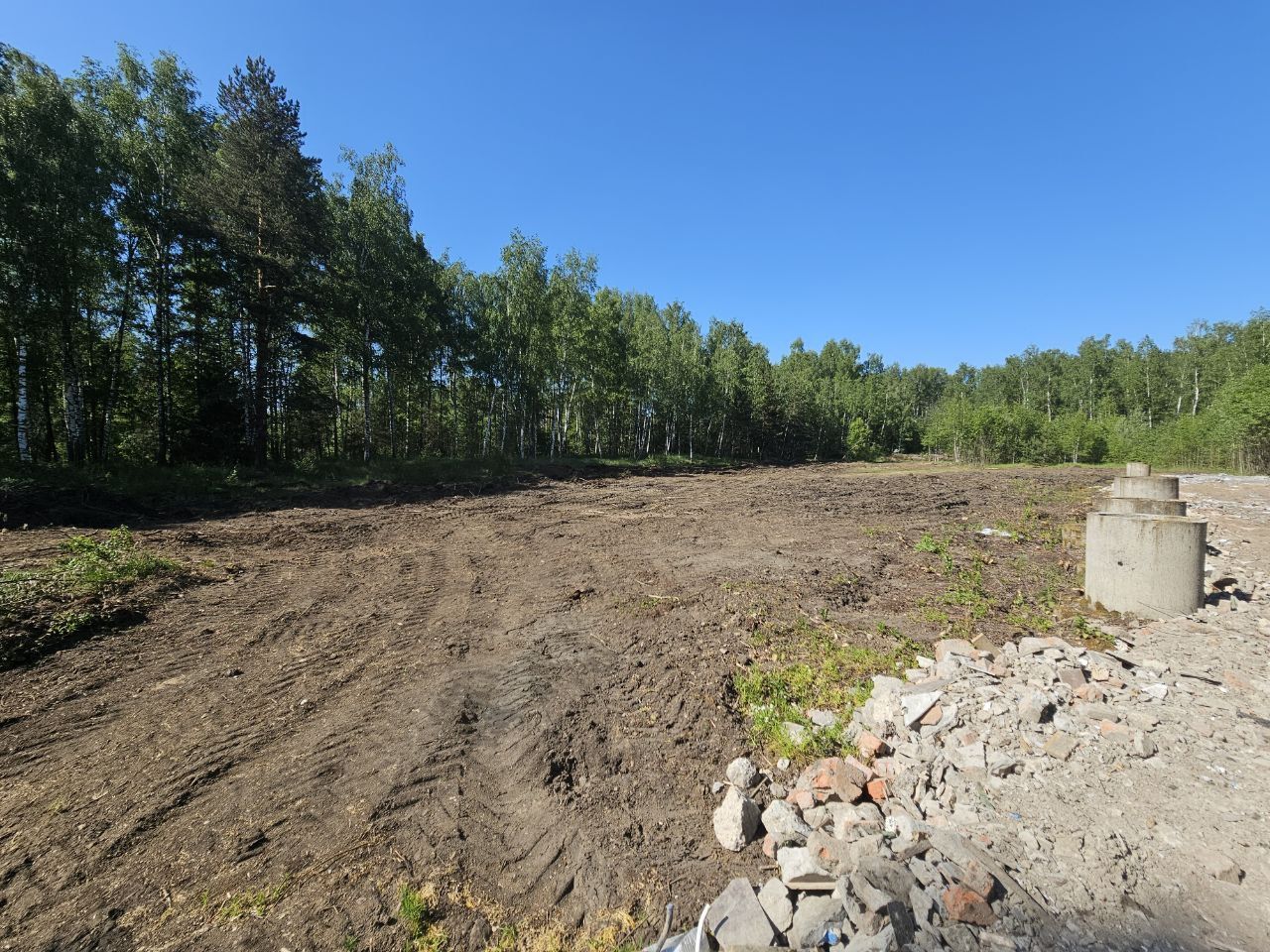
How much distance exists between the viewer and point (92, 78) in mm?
18188

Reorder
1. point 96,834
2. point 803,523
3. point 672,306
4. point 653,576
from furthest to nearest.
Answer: point 672,306 < point 803,523 < point 653,576 < point 96,834

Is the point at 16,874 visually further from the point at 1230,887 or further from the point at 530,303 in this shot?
the point at 530,303

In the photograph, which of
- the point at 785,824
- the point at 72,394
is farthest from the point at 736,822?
the point at 72,394

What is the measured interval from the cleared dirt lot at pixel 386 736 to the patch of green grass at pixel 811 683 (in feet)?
0.93

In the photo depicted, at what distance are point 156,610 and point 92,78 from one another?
25.0 metres

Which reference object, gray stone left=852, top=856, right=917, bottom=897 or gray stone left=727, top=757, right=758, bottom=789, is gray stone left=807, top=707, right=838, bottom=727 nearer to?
gray stone left=727, top=757, right=758, bottom=789

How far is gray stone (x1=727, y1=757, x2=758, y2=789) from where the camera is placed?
3.53 m

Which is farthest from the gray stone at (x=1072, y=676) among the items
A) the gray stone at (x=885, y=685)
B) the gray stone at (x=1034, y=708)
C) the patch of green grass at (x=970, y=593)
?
the patch of green grass at (x=970, y=593)

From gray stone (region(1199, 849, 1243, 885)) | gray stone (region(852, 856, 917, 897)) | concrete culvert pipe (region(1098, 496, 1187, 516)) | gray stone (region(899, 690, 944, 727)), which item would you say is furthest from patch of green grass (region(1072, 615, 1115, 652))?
gray stone (region(852, 856, 917, 897))

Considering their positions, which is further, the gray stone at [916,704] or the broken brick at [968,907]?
the gray stone at [916,704]

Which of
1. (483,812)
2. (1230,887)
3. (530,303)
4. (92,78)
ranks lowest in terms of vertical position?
(483,812)

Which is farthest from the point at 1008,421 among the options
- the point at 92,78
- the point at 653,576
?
the point at 92,78

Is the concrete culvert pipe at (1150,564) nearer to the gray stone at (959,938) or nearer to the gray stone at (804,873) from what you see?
the gray stone at (959,938)

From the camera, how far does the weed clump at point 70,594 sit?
5289mm
